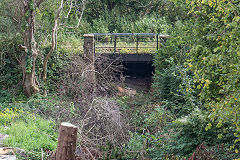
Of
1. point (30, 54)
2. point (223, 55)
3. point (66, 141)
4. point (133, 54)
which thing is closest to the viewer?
point (223, 55)

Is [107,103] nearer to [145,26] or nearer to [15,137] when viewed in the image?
[15,137]

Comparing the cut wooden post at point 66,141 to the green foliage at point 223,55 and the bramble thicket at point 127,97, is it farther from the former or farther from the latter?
the green foliage at point 223,55

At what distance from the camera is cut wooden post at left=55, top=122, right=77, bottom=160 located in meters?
5.83

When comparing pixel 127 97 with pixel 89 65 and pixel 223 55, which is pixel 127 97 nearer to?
pixel 89 65

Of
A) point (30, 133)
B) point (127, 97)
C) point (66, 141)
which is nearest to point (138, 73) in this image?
point (127, 97)

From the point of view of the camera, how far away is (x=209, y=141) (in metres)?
7.43

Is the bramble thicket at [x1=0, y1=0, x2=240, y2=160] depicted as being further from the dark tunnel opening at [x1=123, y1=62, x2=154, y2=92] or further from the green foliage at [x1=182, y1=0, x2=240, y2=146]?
the dark tunnel opening at [x1=123, y1=62, x2=154, y2=92]

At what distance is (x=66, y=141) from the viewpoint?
5855mm

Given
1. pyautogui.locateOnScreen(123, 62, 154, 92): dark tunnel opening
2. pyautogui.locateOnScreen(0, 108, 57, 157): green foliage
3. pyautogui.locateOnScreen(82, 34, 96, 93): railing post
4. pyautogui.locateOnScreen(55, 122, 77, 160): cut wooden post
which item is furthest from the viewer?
pyautogui.locateOnScreen(123, 62, 154, 92): dark tunnel opening

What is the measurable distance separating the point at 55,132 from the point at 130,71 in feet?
25.9

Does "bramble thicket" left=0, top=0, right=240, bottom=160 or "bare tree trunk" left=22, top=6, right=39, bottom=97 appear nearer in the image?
"bramble thicket" left=0, top=0, right=240, bottom=160

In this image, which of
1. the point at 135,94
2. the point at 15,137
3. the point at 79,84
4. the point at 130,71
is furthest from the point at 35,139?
the point at 130,71

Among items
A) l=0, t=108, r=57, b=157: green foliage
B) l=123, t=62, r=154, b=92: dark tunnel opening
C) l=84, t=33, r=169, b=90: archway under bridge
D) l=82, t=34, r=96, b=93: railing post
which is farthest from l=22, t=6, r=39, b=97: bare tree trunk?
l=123, t=62, r=154, b=92: dark tunnel opening

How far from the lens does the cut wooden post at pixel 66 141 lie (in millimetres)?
5828
